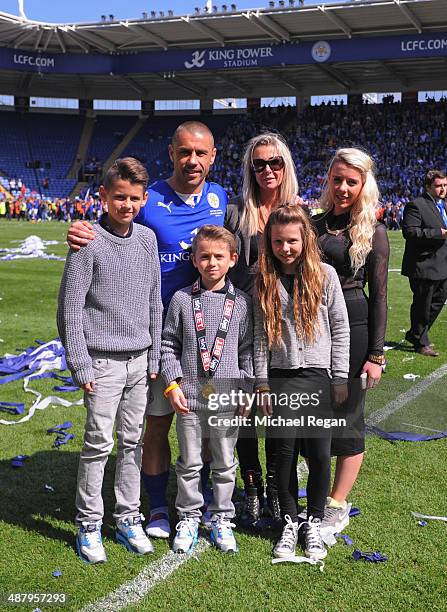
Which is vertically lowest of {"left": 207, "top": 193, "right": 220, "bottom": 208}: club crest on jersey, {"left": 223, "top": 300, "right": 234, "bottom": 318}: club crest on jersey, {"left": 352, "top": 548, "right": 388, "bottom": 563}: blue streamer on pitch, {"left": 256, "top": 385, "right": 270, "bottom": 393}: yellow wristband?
{"left": 352, "top": 548, "right": 388, "bottom": 563}: blue streamer on pitch

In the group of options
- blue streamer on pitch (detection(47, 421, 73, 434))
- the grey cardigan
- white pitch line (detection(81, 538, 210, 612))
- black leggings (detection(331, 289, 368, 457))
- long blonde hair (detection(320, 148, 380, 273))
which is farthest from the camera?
blue streamer on pitch (detection(47, 421, 73, 434))

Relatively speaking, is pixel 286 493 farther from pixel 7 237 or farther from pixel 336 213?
pixel 7 237

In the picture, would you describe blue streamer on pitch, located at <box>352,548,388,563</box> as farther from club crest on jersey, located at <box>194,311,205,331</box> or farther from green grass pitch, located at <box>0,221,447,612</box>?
club crest on jersey, located at <box>194,311,205,331</box>

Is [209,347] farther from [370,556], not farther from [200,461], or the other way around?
[370,556]

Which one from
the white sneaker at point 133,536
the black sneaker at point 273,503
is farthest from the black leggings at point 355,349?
the white sneaker at point 133,536

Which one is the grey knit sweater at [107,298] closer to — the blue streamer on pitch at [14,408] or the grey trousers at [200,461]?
the grey trousers at [200,461]

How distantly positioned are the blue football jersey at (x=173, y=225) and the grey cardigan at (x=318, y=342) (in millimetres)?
457

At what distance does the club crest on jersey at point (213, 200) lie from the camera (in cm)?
358

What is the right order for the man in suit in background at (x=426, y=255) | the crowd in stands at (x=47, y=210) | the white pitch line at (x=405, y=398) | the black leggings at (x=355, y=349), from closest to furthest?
the black leggings at (x=355, y=349) → the white pitch line at (x=405, y=398) → the man in suit in background at (x=426, y=255) → the crowd in stands at (x=47, y=210)

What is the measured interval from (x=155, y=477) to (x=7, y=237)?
70.6 ft

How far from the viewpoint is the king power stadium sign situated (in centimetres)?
3244

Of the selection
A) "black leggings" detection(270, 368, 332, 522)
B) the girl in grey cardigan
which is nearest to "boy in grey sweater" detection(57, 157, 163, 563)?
the girl in grey cardigan

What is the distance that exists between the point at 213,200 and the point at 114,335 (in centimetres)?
90

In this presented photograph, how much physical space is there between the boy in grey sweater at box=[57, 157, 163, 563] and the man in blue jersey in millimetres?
121
